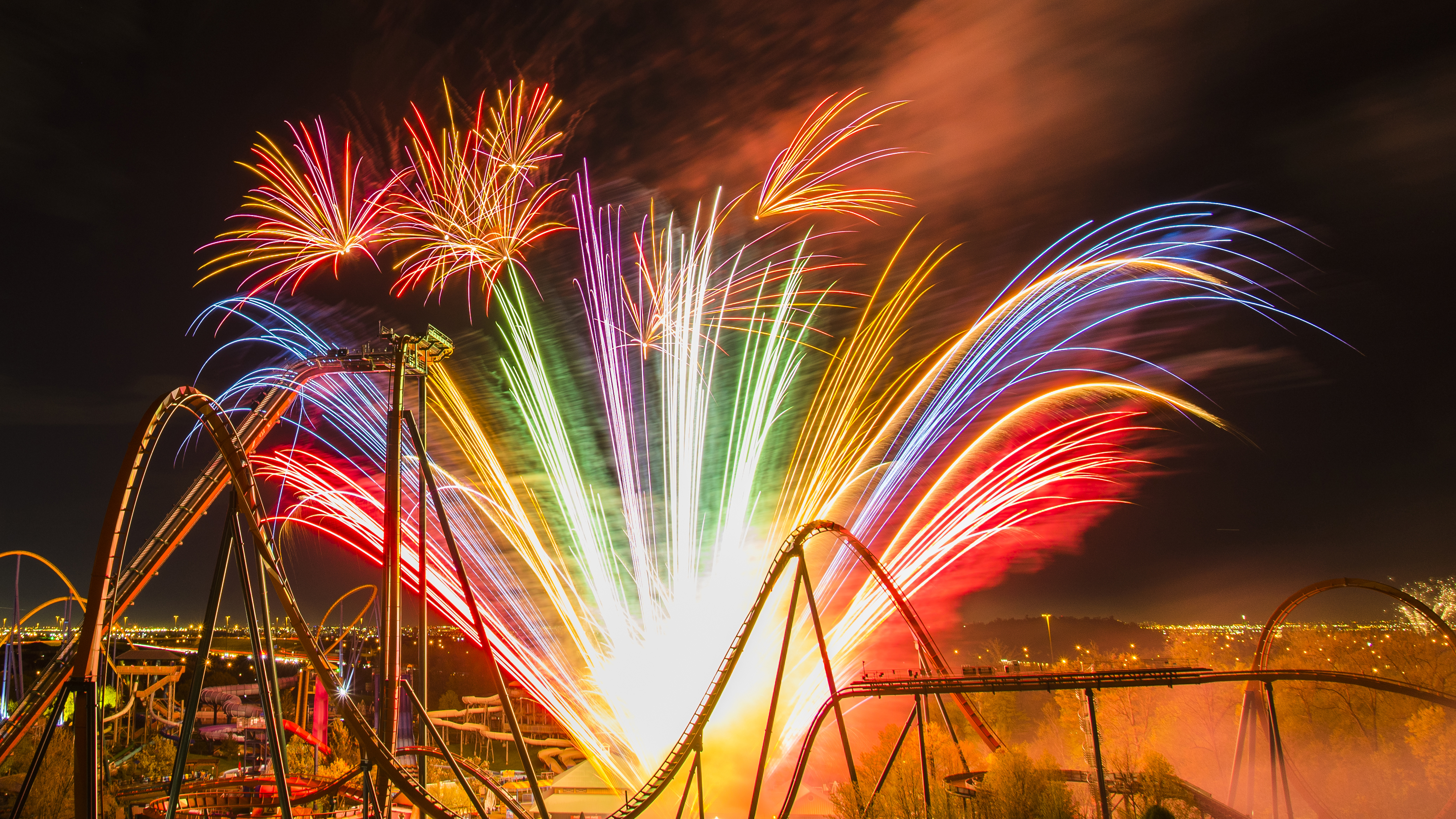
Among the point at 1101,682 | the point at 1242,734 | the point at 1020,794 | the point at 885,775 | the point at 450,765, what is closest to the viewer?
the point at 450,765

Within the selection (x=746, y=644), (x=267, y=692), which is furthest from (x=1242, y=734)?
(x=267, y=692)

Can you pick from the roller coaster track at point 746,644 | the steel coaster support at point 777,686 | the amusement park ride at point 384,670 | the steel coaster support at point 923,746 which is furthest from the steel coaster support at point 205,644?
the steel coaster support at point 923,746

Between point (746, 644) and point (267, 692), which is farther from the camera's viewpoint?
point (746, 644)

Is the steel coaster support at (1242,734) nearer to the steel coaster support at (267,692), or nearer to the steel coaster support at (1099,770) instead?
the steel coaster support at (1099,770)

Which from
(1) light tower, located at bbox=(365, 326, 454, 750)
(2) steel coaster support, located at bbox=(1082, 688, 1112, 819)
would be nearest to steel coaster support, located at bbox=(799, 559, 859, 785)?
(2) steel coaster support, located at bbox=(1082, 688, 1112, 819)

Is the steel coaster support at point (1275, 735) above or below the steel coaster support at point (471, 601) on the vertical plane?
below

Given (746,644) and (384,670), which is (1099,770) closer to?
(746,644)

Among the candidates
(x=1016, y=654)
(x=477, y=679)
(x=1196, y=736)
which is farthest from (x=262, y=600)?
(x=1016, y=654)

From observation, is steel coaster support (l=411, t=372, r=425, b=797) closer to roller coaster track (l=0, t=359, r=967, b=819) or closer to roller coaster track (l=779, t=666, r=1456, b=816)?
roller coaster track (l=0, t=359, r=967, b=819)
